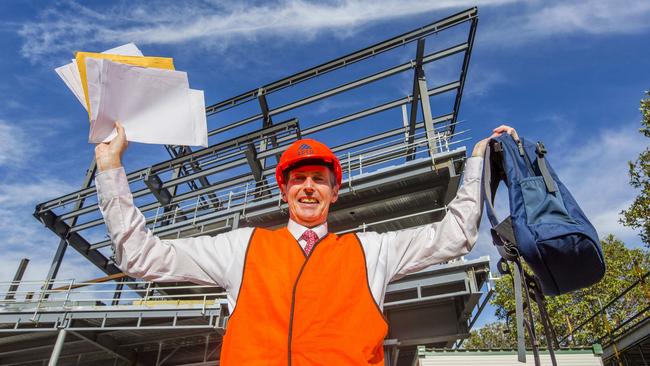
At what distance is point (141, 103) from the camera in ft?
6.06

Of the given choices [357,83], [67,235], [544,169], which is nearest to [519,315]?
[544,169]

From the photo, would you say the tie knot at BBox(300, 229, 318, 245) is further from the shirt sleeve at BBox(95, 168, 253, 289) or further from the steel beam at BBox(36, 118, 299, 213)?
the steel beam at BBox(36, 118, 299, 213)

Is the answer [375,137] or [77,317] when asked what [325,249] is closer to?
[77,317]

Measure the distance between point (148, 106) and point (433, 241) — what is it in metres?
1.60

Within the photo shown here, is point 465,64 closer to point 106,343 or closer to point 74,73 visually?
point 74,73

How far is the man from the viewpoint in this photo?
5.03 feet

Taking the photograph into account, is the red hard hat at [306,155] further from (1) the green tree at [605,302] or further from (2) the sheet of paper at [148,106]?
(1) the green tree at [605,302]

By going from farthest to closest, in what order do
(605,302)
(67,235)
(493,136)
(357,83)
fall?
(605,302) → (67,235) → (357,83) → (493,136)

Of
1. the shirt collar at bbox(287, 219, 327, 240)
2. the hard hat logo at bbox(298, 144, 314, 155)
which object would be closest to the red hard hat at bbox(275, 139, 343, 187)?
the hard hat logo at bbox(298, 144, 314, 155)

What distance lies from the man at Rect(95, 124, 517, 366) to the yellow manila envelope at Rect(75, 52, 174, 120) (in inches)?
10.4

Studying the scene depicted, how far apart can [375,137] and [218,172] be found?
7.13 meters

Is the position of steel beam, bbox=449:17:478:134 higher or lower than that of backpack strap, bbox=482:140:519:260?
higher

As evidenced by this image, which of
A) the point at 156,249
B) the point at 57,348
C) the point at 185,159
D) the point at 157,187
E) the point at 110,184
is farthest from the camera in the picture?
the point at 157,187

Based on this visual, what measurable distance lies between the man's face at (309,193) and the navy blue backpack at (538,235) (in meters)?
0.86
